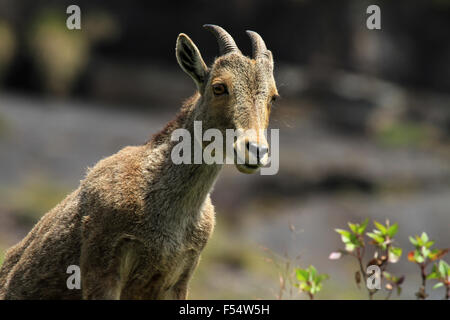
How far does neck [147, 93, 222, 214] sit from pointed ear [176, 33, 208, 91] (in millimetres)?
234

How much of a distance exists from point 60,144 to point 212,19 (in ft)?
32.5

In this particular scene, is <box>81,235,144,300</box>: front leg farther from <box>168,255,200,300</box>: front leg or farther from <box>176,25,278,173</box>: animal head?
<box>176,25,278,173</box>: animal head

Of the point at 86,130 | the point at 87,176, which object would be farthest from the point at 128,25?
the point at 87,176

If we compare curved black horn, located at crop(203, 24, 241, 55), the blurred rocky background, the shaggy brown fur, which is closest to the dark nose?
the shaggy brown fur

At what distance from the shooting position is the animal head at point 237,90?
6.94m

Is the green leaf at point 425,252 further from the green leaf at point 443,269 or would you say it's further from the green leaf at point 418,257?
the green leaf at point 443,269

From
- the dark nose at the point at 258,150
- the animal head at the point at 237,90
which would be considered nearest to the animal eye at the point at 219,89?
the animal head at the point at 237,90

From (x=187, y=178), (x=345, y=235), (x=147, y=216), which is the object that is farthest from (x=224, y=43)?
(x=345, y=235)

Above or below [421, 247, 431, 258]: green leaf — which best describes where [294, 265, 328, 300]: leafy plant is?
below

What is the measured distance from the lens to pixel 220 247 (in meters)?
22.4

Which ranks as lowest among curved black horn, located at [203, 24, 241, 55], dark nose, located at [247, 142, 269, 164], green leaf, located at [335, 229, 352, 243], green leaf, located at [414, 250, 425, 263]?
green leaf, located at [414, 250, 425, 263]

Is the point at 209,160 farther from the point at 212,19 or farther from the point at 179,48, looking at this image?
the point at 212,19

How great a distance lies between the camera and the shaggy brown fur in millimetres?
7133

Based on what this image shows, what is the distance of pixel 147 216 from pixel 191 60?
1764 mm
